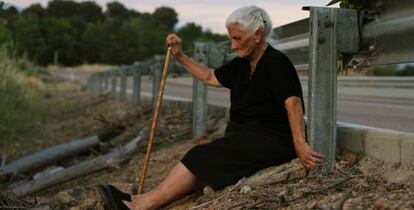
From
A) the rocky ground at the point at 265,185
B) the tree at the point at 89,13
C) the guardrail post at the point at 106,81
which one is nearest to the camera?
the rocky ground at the point at 265,185

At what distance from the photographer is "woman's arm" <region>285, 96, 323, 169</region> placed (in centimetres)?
432

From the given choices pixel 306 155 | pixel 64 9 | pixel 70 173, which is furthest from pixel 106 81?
pixel 64 9

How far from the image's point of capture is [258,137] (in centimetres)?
479

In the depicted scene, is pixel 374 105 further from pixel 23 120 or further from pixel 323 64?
pixel 323 64

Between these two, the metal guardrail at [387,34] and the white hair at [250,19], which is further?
the white hair at [250,19]

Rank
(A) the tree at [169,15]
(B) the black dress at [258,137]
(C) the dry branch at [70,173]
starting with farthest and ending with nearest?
(A) the tree at [169,15] < (C) the dry branch at [70,173] < (B) the black dress at [258,137]

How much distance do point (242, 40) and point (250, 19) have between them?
156 mm

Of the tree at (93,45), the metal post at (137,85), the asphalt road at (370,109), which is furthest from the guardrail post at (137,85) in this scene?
the tree at (93,45)

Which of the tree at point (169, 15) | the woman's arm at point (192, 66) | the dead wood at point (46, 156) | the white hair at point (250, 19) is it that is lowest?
the dead wood at point (46, 156)

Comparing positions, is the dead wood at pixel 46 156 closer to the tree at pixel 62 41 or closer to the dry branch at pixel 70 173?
the dry branch at pixel 70 173

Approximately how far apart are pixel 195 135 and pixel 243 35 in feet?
9.62

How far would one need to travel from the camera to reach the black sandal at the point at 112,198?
A: 4867 millimetres

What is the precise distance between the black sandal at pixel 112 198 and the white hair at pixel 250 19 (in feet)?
4.61

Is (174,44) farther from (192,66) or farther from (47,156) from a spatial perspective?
(47,156)
